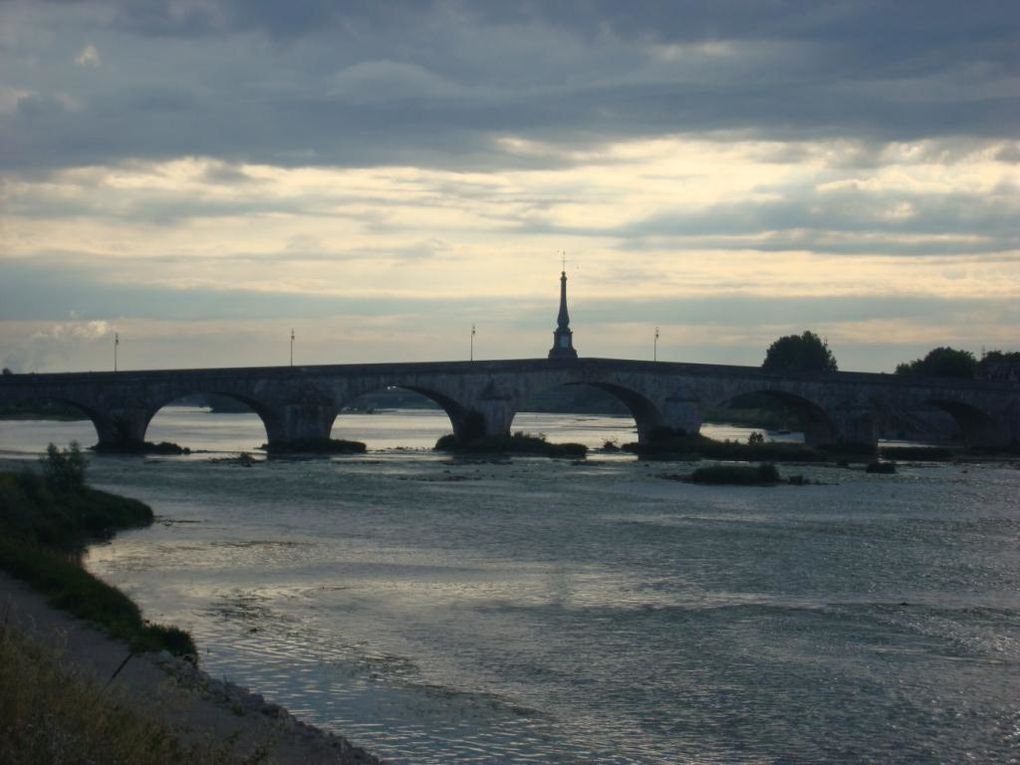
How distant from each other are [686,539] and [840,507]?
43.2 feet

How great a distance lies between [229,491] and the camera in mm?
48688

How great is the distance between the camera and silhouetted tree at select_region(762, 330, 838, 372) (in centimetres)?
14500

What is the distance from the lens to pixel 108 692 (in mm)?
12102

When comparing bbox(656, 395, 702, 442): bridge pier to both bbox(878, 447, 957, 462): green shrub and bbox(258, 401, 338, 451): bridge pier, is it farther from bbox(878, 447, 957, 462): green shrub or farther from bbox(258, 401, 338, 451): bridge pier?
bbox(258, 401, 338, 451): bridge pier

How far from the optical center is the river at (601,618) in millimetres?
16438

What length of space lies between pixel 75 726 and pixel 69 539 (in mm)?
22695

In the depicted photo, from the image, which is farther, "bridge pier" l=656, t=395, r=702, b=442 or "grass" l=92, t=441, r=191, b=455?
"bridge pier" l=656, t=395, r=702, b=442

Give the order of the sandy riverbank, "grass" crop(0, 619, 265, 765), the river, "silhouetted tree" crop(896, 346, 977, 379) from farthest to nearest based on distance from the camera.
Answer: "silhouetted tree" crop(896, 346, 977, 379) < the river < the sandy riverbank < "grass" crop(0, 619, 265, 765)

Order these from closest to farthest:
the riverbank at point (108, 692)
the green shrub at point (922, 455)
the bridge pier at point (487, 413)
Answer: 1. the riverbank at point (108, 692)
2. the bridge pier at point (487, 413)
3. the green shrub at point (922, 455)

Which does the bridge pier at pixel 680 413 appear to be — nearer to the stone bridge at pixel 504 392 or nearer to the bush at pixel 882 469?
the stone bridge at pixel 504 392

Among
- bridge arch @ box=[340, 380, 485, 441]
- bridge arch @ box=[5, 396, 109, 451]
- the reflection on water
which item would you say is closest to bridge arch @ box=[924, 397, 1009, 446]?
the reflection on water

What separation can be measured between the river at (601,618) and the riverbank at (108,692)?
132 centimetres

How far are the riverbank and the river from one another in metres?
1.32

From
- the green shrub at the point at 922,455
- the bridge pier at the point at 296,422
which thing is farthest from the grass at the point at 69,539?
the green shrub at the point at 922,455
